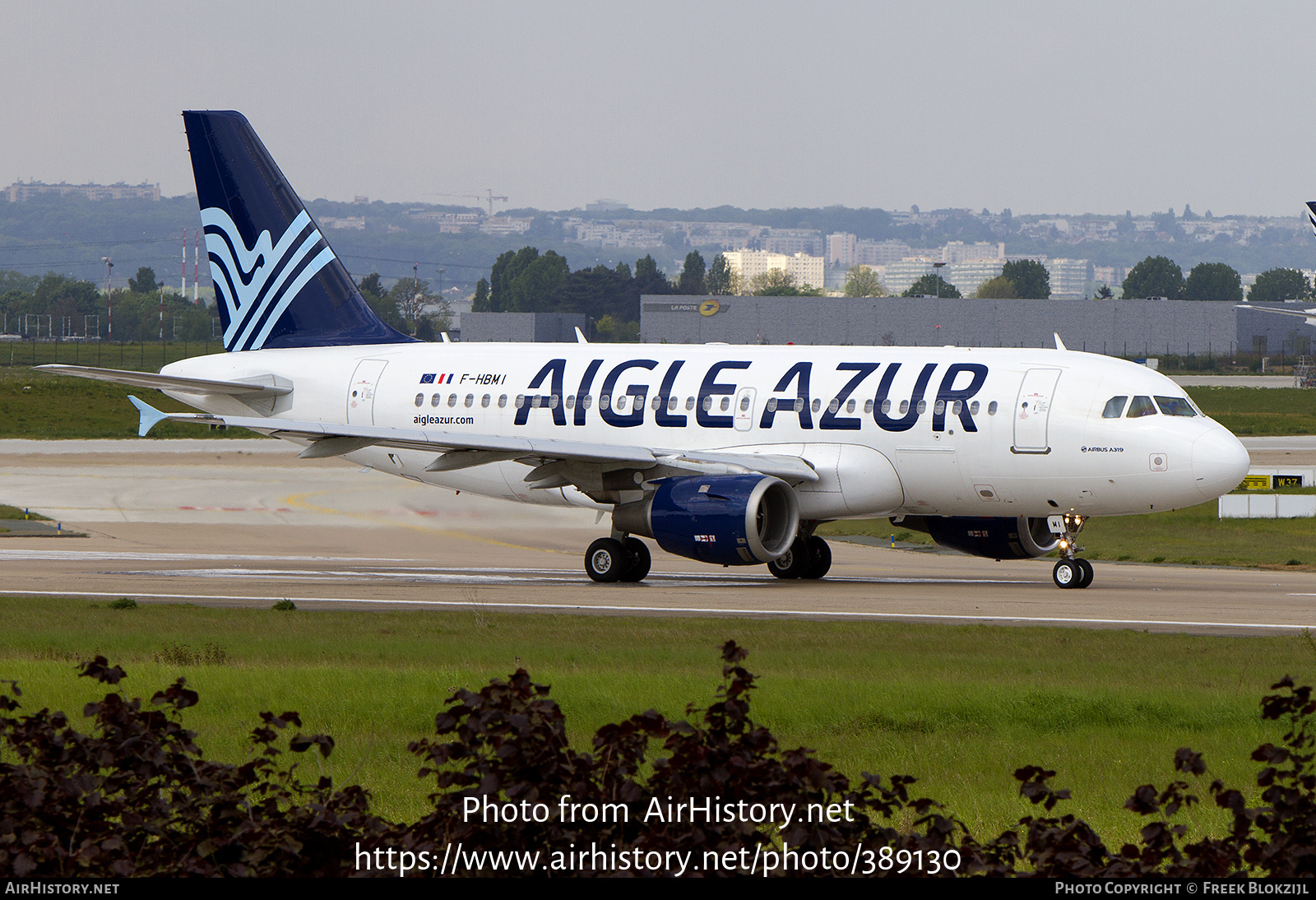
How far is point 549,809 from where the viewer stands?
25.8 ft

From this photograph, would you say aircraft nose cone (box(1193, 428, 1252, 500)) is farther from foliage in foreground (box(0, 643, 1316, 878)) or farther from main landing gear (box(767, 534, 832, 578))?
foliage in foreground (box(0, 643, 1316, 878))

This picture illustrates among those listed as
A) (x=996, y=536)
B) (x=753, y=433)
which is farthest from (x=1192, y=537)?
(x=753, y=433)

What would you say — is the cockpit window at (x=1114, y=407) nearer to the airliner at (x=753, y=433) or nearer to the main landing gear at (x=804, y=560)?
the airliner at (x=753, y=433)

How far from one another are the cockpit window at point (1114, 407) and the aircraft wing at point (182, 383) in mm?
18234

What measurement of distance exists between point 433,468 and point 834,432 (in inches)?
316

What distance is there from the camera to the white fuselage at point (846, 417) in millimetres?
28734

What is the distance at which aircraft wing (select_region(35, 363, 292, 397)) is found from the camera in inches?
1176

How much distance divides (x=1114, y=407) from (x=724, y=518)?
7600mm

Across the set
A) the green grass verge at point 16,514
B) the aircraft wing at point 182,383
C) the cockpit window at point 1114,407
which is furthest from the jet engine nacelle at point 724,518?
the green grass verge at point 16,514

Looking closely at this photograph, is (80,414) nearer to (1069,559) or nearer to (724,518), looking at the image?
(724,518)

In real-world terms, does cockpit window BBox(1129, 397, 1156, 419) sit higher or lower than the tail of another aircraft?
lower

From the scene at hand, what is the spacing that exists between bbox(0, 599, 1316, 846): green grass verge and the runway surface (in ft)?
9.58

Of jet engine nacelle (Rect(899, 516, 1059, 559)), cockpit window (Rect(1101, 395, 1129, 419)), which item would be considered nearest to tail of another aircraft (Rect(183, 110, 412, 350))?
jet engine nacelle (Rect(899, 516, 1059, 559))

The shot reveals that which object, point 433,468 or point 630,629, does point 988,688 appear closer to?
point 630,629
